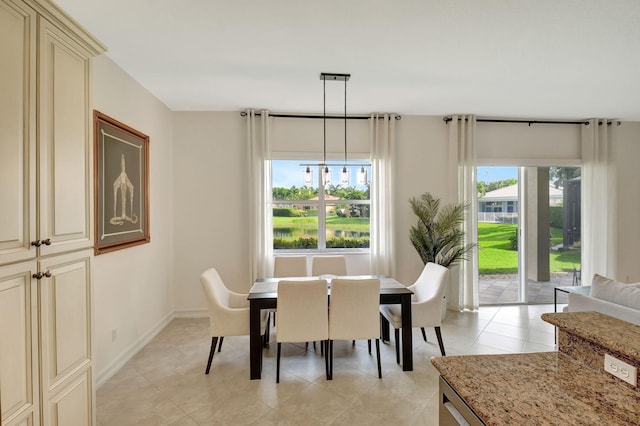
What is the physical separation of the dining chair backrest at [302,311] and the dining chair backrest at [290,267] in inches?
44.3

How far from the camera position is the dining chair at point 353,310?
260 centimetres

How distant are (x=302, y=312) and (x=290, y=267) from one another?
3.90ft

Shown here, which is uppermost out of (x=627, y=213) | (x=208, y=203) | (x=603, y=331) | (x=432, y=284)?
(x=208, y=203)

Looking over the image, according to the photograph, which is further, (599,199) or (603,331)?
(599,199)

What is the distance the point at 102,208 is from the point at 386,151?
11.2 feet

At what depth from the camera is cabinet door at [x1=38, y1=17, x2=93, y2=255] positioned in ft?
4.58

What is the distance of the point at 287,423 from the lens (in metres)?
2.11

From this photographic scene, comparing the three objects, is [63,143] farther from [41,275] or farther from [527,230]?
[527,230]

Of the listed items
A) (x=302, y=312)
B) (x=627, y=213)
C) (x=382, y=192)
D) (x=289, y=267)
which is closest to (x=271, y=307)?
(x=302, y=312)

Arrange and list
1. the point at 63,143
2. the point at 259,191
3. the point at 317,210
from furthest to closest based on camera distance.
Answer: the point at 317,210 → the point at 259,191 → the point at 63,143

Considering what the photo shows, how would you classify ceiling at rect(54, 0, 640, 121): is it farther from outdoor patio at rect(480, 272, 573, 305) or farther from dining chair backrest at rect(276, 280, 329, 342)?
outdoor patio at rect(480, 272, 573, 305)

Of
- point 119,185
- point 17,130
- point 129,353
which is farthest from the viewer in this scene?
point 129,353

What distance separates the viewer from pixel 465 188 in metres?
4.45

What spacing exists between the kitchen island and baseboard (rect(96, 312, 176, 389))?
2846 millimetres
